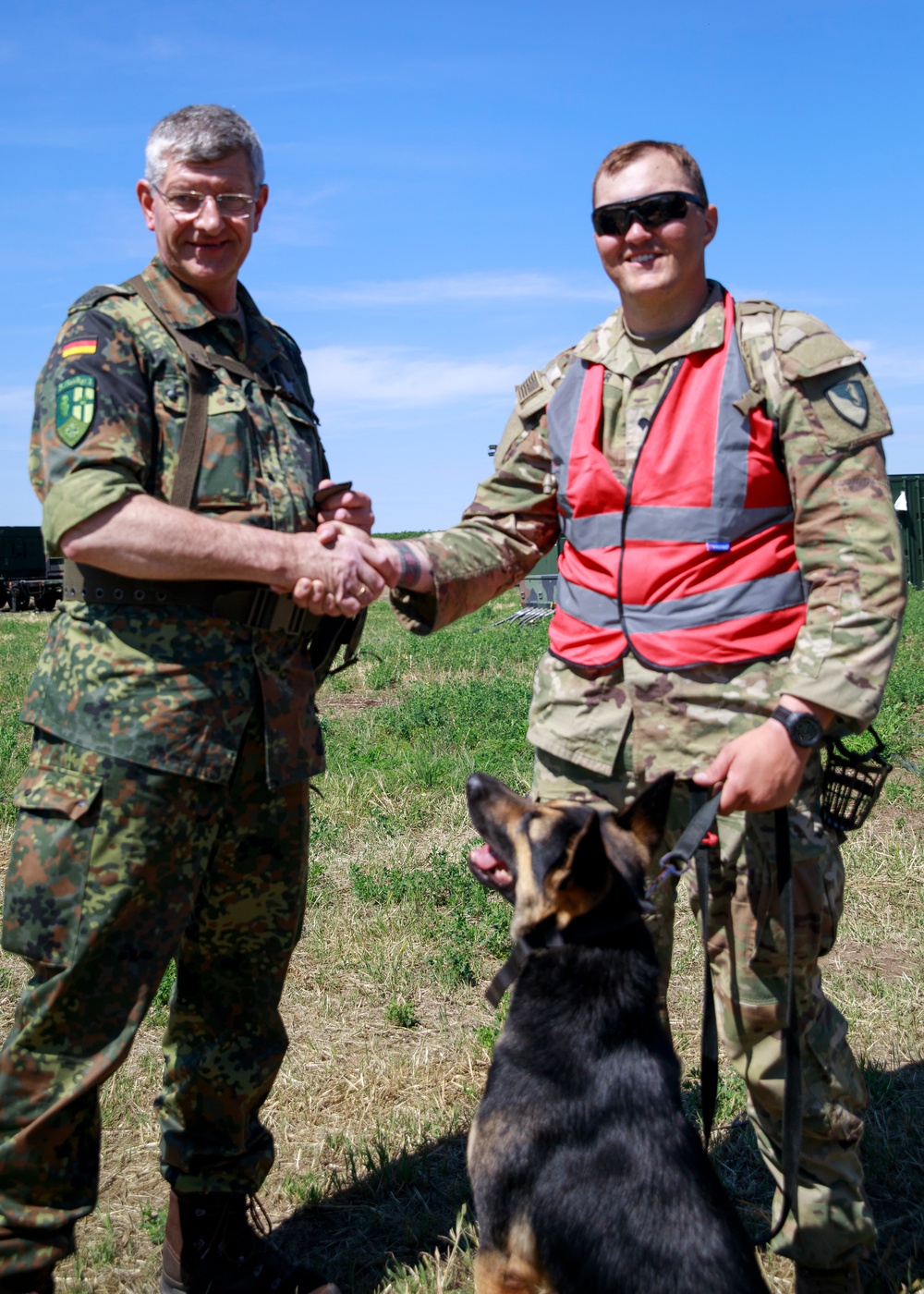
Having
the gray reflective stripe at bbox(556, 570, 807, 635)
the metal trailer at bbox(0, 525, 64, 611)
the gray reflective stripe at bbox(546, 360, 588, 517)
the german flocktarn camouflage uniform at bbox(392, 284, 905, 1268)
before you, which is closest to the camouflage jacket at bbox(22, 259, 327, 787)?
the gray reflective stripe at bbox(546, 360, 588, 517)

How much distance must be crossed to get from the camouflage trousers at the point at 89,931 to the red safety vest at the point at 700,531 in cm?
112

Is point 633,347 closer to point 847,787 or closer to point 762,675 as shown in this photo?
point 762,675

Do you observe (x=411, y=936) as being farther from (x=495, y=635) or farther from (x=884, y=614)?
(x=495, y=635)

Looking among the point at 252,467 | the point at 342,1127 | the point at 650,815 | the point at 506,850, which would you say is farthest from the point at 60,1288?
the point at 252,467

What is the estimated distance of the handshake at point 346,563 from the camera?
117 inches

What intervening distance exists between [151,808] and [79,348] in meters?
1.21

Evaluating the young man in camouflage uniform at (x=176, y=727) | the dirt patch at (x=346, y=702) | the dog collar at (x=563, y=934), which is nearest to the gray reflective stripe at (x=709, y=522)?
the young man in camouflage uniform at (x=176, y=727)

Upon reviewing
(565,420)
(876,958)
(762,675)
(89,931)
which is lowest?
(876,958)

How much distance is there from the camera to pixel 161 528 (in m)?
2.71

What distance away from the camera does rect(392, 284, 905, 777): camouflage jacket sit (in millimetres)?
2736

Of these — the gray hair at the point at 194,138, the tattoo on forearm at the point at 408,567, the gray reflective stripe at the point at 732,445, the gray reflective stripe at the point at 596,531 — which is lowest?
the tattoo on forearm at the point at 408,567

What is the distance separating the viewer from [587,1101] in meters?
2.54

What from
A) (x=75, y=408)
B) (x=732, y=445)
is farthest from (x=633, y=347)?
(x=75, y=408)

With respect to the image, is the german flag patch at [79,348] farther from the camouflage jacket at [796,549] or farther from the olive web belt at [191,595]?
the camouflage jacket at [796,549]
